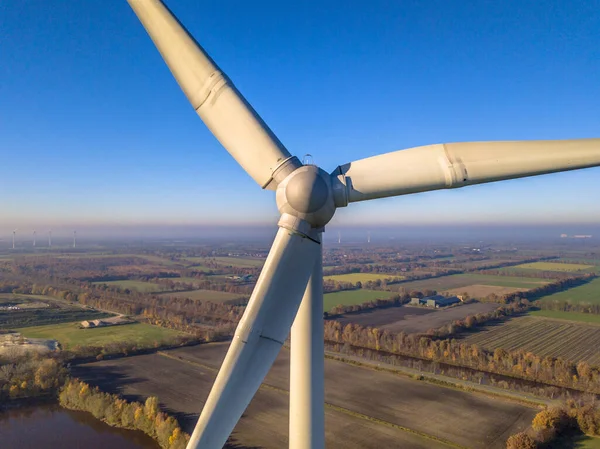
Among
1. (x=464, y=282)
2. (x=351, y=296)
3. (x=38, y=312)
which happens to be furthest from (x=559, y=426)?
(x=464, y=282)

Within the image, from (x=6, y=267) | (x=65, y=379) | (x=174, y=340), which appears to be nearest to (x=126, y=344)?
(x=174, y=340)

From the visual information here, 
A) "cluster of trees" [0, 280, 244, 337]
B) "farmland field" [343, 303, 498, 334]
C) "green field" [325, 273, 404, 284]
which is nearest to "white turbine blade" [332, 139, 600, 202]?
"cluster of trees" [0, 280, 244, 337]

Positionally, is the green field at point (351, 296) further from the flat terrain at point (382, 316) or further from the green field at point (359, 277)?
the green field at point (359, 277)

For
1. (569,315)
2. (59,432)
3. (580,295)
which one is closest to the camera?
(59,432)

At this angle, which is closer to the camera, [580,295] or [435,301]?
[435,301]

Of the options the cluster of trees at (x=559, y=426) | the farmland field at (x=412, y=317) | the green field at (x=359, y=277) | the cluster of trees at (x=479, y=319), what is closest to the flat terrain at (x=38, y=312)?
the farmland field at (x=412, y=317)

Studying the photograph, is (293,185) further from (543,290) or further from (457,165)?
(543,290)

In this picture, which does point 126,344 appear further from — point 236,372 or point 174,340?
point 236,372
